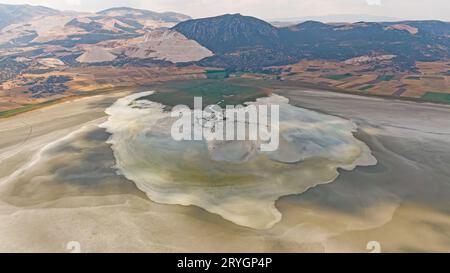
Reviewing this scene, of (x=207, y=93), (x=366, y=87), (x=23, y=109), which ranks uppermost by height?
(x=366, y=87)

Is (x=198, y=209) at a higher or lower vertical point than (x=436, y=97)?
lower

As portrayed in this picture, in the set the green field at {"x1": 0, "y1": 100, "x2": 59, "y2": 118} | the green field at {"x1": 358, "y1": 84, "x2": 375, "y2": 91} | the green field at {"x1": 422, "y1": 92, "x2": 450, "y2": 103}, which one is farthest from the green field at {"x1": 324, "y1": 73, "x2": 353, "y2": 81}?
the green field at {"x1": 0, "y1": 100, "x2": 59, "y2": 118}

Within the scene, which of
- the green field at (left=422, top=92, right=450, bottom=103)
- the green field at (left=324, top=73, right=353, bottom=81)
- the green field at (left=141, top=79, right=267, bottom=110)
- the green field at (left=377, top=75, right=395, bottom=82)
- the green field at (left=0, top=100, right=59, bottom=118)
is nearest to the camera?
the green field at (left=0, top=100, right=59, bottom=118)

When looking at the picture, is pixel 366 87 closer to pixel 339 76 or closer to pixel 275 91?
pixel 339 76

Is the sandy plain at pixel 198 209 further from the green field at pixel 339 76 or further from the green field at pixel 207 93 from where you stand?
the green field at pixel 339 76

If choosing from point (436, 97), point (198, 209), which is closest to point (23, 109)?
point (198, 209)

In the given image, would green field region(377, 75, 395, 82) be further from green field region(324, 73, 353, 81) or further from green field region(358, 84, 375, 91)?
green field region(358, 84, 375, 91)

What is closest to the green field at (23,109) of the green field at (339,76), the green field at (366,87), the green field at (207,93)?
the green field at (207,93)
